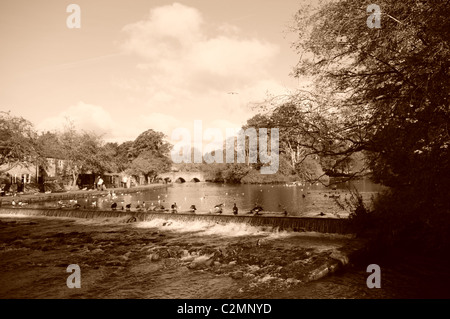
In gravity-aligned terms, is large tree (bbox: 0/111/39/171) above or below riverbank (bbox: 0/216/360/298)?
above

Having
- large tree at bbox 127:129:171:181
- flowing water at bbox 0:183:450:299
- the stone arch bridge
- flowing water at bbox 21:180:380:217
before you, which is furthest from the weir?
the stone arch bridge

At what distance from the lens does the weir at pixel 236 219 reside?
60.2ft

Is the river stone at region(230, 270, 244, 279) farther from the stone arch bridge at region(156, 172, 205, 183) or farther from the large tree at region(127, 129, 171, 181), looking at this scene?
the stone arch bridge at region(156, 172, 205, 183)

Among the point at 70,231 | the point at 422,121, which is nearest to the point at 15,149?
the point at 70,231

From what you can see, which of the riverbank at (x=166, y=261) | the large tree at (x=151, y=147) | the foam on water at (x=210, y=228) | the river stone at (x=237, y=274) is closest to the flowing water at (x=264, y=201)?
the foam on water at (x=210, y=228)

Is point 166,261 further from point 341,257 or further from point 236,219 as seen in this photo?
point 236,219

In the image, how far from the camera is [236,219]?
21406 mm

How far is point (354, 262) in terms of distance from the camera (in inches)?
470

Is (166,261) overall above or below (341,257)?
below

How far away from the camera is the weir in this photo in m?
18.3

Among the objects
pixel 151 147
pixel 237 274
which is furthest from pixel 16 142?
pixel 151 147

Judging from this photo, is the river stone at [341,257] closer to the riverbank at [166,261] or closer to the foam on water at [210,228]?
the riverbank at [166,261]
